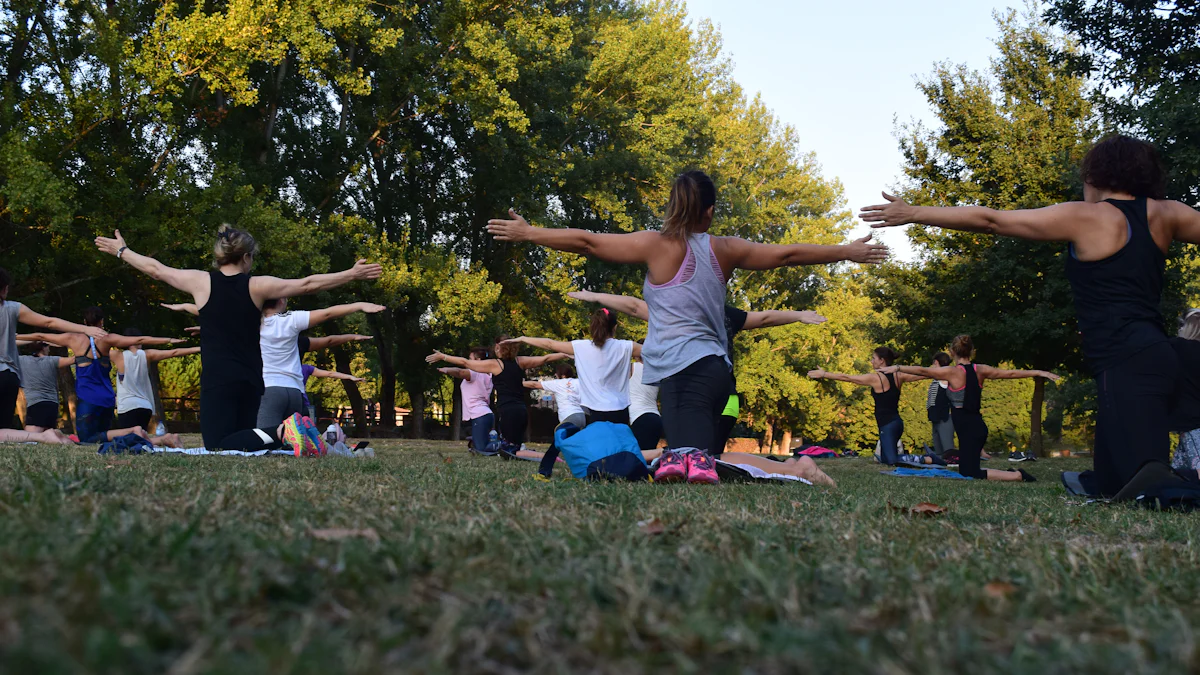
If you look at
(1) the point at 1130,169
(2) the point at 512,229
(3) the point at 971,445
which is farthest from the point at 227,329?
(3) the point at 971,445

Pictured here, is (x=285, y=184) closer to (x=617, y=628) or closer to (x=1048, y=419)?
(x=617, y=628)

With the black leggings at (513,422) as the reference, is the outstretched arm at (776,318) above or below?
above

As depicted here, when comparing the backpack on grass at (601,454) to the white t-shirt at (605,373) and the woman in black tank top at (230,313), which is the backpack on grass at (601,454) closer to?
the woman in black tank top at (230,313)

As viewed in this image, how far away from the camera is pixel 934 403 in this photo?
17.6 meters

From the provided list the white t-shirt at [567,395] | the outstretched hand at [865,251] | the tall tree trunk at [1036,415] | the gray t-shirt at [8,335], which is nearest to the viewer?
the outstretched hand at [865,251]

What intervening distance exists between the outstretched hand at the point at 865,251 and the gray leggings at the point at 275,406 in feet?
23.2

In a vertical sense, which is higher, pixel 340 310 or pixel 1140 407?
pixel 340 310

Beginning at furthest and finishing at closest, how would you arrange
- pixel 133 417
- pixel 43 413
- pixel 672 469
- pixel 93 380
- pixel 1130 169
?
1. pixel 133 417
2. pixel 93 380
3. pixel 43 413
4. pixel 672 469
5. pixel 1130 169

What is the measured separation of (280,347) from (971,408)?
29.5 feet

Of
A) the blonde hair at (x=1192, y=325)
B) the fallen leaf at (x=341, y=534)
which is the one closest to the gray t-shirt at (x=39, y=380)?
the fallen leaf at (x=341, y=534)

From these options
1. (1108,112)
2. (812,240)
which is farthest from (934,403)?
(812,240)

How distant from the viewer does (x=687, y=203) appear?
21.3 feet

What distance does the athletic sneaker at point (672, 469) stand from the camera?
6.18 metres

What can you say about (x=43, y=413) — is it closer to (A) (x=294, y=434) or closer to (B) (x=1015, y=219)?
(A) (x=294, y=434)
